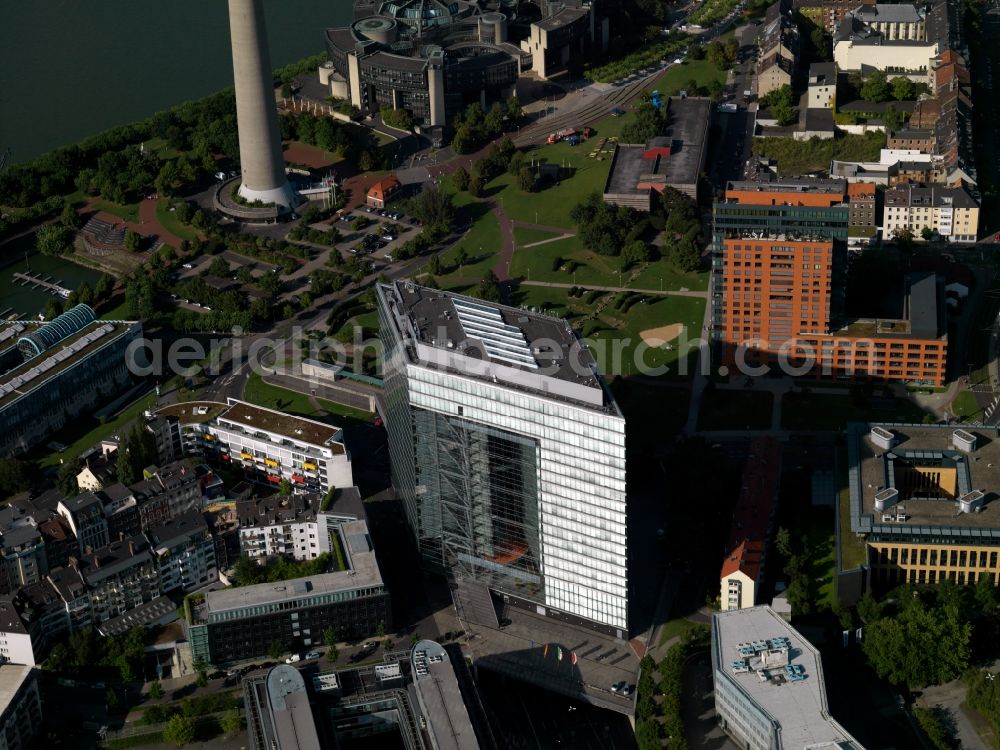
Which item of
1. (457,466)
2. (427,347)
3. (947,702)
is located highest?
(427,347)

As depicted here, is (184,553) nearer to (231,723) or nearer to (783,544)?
(231,723)

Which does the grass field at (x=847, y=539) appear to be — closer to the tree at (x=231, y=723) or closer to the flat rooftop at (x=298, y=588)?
the flat rooftop at (x=298, y=588)

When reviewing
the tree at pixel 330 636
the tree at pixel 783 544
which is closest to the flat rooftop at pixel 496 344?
the tree at pixel 330 636

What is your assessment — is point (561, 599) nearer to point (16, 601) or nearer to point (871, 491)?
point (871, 491)

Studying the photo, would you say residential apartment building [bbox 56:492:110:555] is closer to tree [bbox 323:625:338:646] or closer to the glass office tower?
tree [bbox 323:625:338:646]

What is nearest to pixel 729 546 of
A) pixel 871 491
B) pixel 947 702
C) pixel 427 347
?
pixel 871 491

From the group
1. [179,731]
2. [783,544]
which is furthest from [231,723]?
[783,544]
